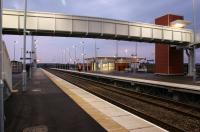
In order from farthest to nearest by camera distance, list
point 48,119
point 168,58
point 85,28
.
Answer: point 168,58 < point 85,28 < point 48,119

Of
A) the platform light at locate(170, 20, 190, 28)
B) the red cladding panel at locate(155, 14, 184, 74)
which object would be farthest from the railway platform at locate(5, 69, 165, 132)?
the red cladding panel at locate(155, 14, 184, 74)

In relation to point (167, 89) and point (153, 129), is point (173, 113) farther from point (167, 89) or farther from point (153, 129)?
point (167, 89)

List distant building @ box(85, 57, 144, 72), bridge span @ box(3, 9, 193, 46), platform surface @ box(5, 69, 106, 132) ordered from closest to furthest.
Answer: platform surface @ box(5, 69, 106, 132) < bridge span @ box(3, 9, 193, 46) < distant building @ box(85, 57, 144, 72)

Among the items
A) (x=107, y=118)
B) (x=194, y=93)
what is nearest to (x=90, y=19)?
(x=194, y=93)

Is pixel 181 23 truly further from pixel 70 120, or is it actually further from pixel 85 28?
pixel 70 120

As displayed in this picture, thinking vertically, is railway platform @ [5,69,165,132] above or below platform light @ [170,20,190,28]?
below

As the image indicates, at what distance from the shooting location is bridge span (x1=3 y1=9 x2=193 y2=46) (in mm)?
32938

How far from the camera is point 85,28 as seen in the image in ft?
123

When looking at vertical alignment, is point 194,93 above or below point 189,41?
below

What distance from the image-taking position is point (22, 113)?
1301cm

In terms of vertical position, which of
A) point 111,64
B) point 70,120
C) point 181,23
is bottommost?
point 70,120

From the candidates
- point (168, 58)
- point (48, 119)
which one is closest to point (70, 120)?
point (48, 119)

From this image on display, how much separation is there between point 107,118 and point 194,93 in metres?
10.6

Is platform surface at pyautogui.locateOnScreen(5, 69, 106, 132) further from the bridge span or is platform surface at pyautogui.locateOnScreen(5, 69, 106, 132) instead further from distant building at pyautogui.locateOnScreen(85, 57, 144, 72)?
distant building at pyautogui.locateOnScreen(85, 57, 144, 72)
